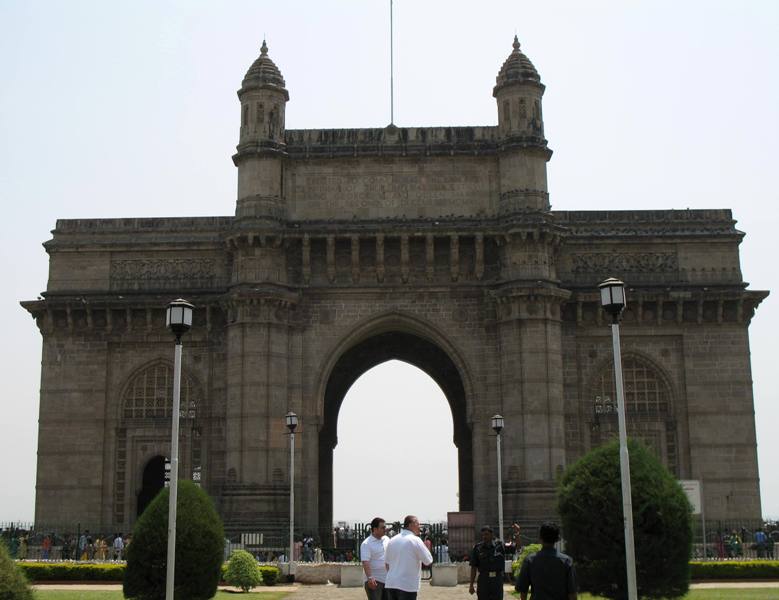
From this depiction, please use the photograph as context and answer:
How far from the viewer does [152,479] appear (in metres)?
40.8

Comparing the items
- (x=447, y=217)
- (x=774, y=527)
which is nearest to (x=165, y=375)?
(x=447, y=217)

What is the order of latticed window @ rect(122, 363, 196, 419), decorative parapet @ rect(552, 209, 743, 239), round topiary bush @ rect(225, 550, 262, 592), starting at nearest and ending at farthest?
round topiary bush @ rect(225, 550, 262, 592) < latticed window @ rect(122, 363, 196, 419) < decorative parapet @ rect(552, 209, 743, 239)

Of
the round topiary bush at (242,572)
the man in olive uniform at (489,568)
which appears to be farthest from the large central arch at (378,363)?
the man in olive uniform at (489,568)

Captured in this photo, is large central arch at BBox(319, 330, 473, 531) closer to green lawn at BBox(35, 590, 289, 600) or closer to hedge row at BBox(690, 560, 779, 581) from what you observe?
hedge row at BBox(690, 560, 779, 581)

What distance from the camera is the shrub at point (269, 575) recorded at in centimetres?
3042

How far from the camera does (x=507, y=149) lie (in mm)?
39406

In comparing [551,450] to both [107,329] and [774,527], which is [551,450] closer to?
[774,527]

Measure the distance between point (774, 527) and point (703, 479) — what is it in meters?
8.11

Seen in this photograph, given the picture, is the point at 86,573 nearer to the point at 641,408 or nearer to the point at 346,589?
the point at 346,589

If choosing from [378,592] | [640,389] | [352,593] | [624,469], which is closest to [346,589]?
[352,593]

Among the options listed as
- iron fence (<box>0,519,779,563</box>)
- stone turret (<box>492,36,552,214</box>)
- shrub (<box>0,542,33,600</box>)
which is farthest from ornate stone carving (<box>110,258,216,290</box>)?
shrub (<box>0,542,33,600</box>)

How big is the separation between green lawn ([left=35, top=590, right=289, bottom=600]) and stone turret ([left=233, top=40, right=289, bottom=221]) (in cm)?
1597

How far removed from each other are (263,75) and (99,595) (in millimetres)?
21452

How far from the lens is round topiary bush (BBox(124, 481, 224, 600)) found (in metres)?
19.1
